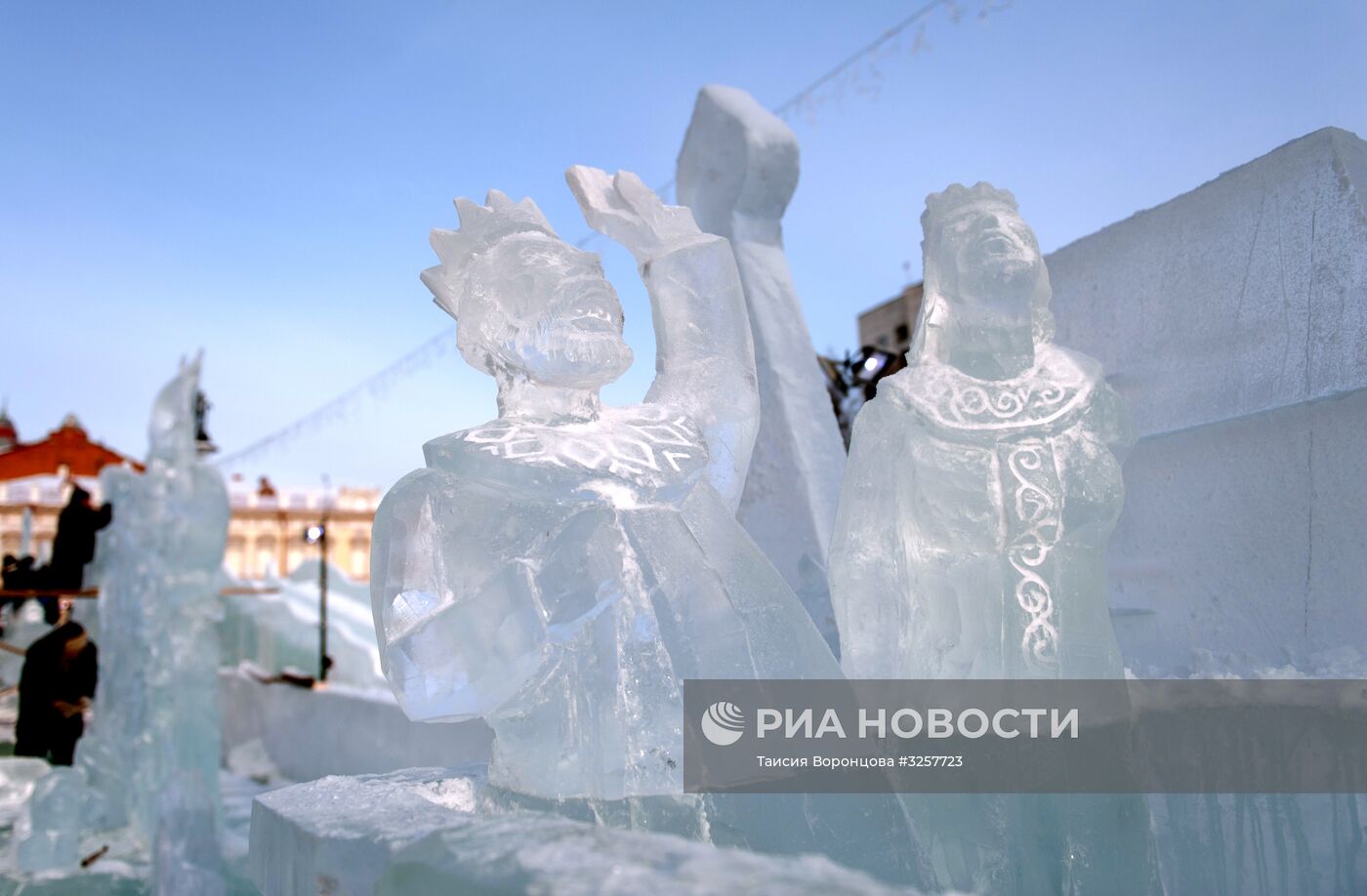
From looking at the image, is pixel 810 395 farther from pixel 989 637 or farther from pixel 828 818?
pixel 828 818

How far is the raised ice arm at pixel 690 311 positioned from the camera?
2467mm

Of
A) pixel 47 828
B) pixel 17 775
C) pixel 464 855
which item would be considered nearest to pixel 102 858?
pixel 47 828

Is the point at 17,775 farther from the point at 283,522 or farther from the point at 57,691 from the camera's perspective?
the point at 283,522

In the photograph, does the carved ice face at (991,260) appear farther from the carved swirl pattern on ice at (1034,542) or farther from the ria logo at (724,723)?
the ria logo at (724,723)

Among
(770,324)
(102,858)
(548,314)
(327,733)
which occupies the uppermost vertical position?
(770,324)

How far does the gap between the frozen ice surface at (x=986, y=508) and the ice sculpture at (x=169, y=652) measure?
4.93 meters

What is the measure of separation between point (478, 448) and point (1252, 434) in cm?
250

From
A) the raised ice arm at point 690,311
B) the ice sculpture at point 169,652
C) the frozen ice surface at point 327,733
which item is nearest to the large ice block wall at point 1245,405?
the raised ice arm at point 690,311

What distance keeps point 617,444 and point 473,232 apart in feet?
1.75

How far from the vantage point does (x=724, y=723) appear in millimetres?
2012

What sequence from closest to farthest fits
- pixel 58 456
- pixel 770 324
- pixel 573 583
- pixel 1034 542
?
1. pixel 573 583
2. pixel 1034 542
3. pixel 770 324
4. pixel 58 456

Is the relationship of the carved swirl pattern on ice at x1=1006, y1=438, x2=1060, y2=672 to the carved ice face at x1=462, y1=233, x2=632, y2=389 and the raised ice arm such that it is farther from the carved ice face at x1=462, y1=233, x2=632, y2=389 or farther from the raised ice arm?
the carved ice face at x1=462, y1=233, x2=632, y2=389

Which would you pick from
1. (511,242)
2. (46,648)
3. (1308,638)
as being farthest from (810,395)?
(46,648)

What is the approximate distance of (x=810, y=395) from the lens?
4227 mm
